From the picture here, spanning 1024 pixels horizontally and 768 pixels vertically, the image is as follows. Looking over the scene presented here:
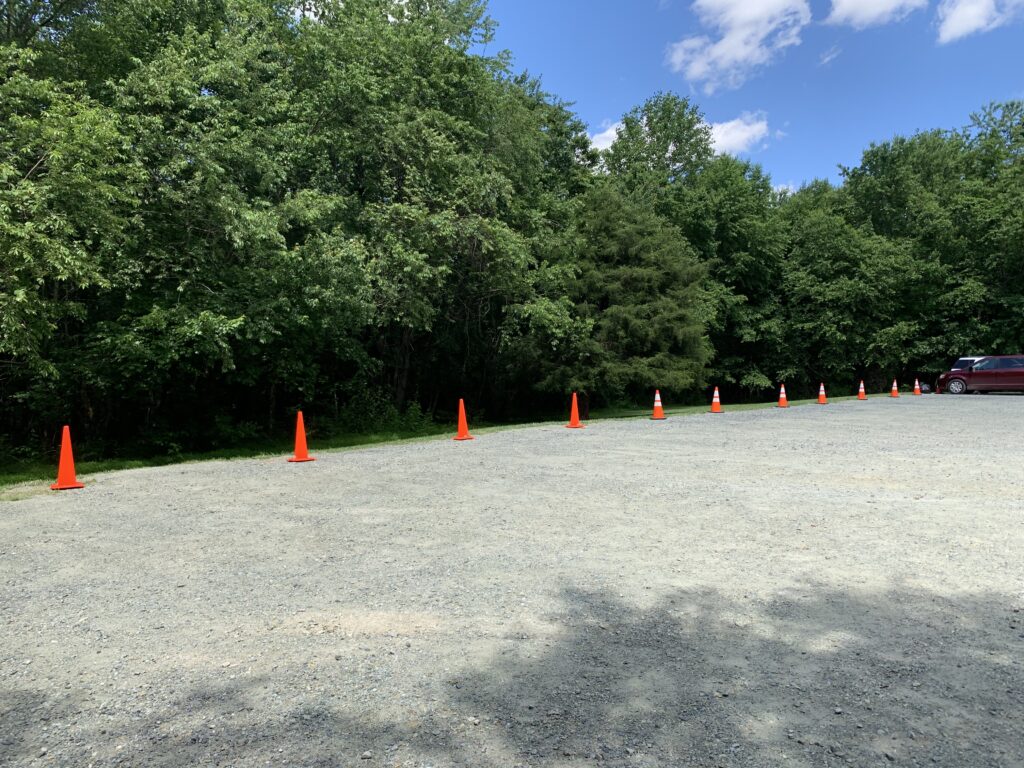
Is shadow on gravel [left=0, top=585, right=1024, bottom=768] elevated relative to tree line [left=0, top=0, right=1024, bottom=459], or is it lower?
lower

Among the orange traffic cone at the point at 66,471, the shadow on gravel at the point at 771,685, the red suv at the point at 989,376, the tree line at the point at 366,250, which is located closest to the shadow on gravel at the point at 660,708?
the shadow on gravel at the point at 771,685

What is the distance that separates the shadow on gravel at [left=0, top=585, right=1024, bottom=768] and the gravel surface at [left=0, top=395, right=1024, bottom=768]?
0.04 ft

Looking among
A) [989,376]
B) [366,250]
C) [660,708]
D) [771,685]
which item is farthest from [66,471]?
[989,376]

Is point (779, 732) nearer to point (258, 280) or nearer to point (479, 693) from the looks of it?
point (479, 693)

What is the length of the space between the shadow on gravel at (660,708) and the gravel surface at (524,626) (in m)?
0.01

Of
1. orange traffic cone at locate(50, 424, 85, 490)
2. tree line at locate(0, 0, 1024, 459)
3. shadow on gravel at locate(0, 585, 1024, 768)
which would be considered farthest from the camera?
tree line at locate(0, 0, 1024, 459)

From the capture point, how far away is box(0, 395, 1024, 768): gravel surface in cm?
257

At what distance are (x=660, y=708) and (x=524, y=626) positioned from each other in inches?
42.5

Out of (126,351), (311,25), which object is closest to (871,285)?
(311,25)

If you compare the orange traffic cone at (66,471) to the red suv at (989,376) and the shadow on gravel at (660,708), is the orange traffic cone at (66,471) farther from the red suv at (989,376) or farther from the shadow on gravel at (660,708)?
the red suv at (989,376)

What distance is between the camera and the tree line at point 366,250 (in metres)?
13.4

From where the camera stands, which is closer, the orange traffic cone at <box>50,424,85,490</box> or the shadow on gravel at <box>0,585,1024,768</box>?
the shadow on gravel at <box>0,585,1024,768</box>

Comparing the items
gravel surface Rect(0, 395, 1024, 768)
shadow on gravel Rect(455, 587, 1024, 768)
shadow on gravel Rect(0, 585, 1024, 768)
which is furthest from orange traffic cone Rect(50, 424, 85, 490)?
shadow on gravel Rect(455, 587, 1024, 768)

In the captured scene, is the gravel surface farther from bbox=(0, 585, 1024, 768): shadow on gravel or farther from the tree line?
the tree line
